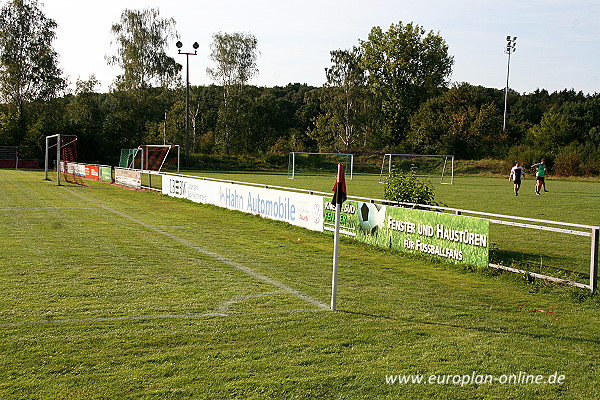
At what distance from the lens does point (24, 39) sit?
220ft

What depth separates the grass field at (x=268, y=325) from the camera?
4785 mm

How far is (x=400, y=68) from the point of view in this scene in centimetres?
7569

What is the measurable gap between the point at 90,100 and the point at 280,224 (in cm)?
6228

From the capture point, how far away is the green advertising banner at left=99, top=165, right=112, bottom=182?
37188mm

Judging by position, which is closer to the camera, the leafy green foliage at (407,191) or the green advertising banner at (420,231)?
the green advertising banner at (420,231)

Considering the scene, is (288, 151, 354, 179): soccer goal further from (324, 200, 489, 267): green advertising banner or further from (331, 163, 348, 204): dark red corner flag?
(331, 163, 348, 204): dark red corner flag

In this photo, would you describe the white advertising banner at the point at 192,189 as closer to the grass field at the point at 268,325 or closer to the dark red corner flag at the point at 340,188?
the grass field at the point at 268,325

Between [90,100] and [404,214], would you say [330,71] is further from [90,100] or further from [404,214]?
[404,214]

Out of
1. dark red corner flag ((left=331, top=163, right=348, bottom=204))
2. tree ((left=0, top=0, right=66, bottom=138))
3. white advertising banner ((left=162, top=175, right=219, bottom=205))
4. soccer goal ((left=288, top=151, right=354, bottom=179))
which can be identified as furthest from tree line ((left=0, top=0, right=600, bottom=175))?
dark red corner flag ((left=331, top=163, right=348, bottom=204))

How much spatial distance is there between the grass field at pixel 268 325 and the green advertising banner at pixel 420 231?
35 cm

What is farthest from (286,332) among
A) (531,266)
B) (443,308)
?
(531,266)

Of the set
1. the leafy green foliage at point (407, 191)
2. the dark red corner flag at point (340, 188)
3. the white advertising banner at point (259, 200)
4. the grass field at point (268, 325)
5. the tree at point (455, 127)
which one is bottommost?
the grass field at point (268, 325)

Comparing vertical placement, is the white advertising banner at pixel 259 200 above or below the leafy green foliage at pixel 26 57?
below

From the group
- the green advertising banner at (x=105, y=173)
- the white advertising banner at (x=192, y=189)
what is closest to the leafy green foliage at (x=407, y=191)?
the white advertising banner at (x=192, y=189)
